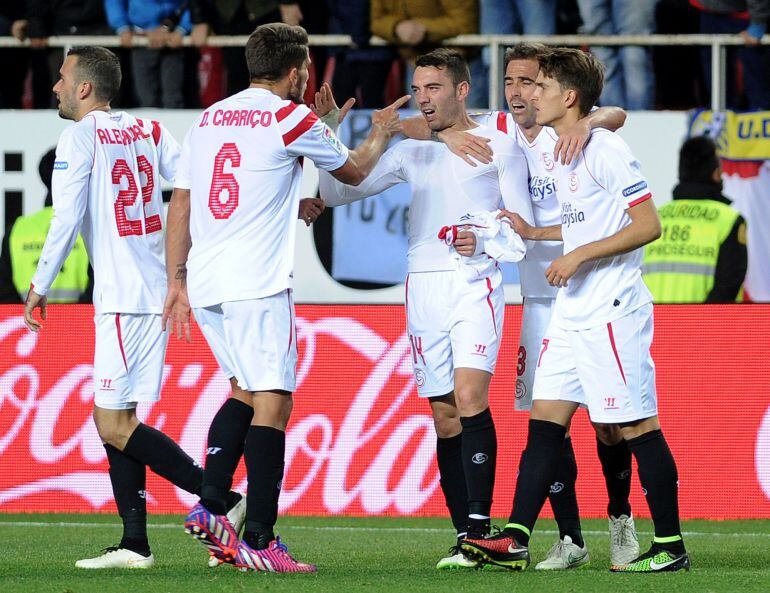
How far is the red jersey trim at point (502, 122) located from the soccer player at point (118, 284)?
63.6 inches

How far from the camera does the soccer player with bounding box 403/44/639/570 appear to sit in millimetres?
6328

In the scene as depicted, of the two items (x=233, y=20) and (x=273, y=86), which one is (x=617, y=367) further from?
(x=233, y=20)

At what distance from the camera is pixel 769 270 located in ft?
33.1

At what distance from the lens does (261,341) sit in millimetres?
5777

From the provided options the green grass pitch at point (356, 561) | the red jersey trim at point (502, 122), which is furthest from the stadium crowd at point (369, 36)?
the red jersey trim at point (502, 122)

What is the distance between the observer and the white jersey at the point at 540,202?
6.54 metres

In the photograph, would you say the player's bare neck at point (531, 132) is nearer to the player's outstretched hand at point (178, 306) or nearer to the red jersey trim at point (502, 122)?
the red jersey trim at point (502, 122)

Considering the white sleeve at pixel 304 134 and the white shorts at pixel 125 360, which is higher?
the white sleeve at pixel 304 134

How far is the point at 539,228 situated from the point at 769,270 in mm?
4224

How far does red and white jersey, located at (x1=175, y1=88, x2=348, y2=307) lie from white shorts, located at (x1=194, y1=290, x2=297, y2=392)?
50 millimetres

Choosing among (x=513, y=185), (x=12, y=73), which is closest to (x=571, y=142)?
(x=513, y=185)

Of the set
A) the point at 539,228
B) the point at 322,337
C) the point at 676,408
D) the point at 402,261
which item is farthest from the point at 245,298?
the point at 402,261

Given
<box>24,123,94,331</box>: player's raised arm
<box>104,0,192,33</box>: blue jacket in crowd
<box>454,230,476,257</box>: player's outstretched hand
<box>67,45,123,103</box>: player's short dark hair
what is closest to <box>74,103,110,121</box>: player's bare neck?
<box>67,45,123,103</box>: player's short dark hair

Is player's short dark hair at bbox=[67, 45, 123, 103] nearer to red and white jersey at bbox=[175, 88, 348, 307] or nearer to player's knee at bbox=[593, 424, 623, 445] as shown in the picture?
red and white jersey at bbox=[175, 88, 348, 307]
